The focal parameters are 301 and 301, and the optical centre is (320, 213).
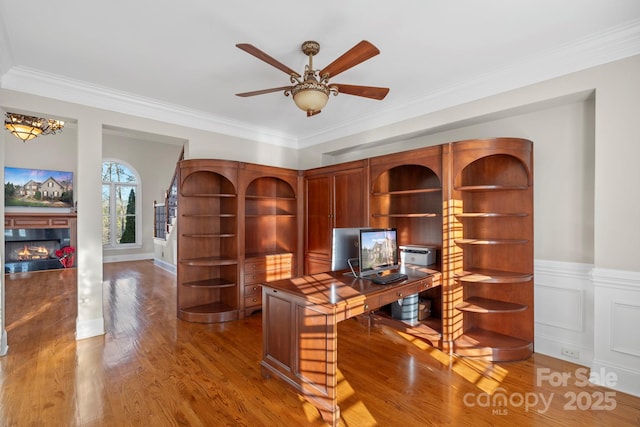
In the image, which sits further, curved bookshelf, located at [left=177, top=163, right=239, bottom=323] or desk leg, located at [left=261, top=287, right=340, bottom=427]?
curved bookshelf, located at [left=177, top=163, right=239, bottom=323]

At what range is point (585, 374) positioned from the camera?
2594mm

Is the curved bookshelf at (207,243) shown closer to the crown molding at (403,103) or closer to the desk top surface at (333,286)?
the crown molding at (403,103)

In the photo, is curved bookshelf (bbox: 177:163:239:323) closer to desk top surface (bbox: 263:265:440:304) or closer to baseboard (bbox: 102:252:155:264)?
desk top surface (bbox: 263:265:440:304)

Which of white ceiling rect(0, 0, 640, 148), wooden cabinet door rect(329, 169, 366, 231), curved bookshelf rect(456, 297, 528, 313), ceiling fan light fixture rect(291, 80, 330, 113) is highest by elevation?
white ceiling rect(0, 0, 640, 148)

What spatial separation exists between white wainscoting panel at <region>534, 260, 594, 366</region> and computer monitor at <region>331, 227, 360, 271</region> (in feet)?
6.24

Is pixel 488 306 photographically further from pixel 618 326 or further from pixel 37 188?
pixel 37 188

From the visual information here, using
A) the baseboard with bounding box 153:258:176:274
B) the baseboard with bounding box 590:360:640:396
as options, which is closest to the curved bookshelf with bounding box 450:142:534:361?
the baseboard with bounding box 590:360:640:396

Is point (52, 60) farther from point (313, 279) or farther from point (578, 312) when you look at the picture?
point (578, 312)

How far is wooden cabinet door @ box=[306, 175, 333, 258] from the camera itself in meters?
4.42

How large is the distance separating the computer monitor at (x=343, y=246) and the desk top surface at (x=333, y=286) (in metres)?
0.14

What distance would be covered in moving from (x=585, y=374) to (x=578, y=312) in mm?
524

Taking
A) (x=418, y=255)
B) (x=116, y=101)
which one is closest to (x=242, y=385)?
(x=418, y=255)

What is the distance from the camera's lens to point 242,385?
7.96 ft

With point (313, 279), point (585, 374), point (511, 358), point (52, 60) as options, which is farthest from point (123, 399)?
point (585, 374)
